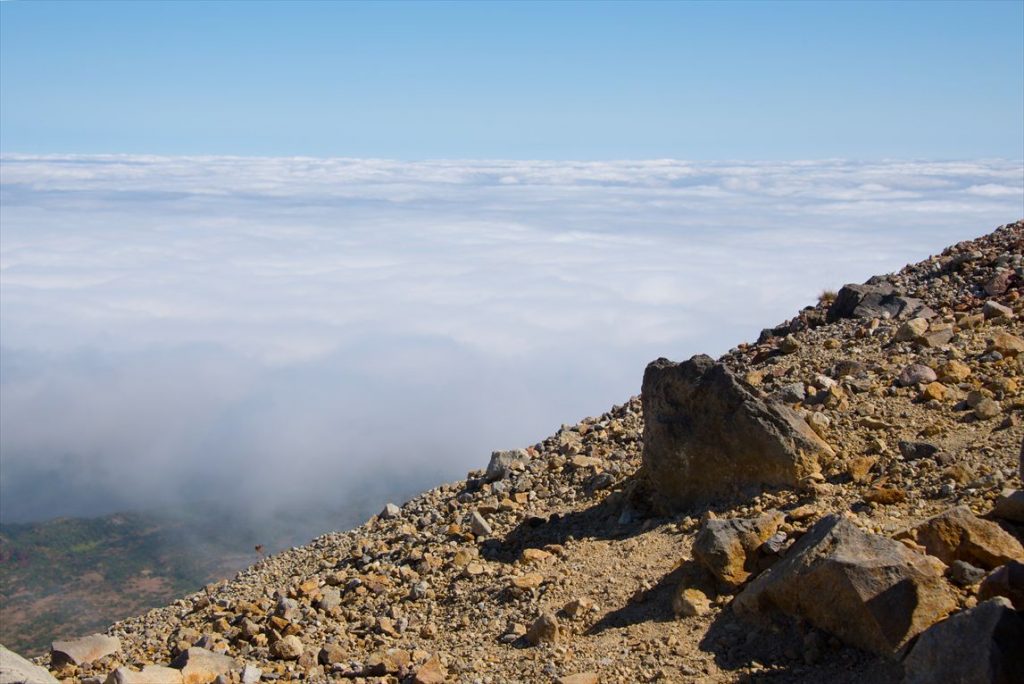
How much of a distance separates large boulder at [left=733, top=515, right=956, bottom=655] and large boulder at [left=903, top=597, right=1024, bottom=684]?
0.76 metres

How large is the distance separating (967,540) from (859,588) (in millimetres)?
1133

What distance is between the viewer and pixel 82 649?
31.2 feet

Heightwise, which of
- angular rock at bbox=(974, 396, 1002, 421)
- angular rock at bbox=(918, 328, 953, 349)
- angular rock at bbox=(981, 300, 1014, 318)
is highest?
angular rock at bbox=(981, 300, 1014, 318)

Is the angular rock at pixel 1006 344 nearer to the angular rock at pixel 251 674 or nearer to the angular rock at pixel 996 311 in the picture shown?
the angular rock at pixel 996 311

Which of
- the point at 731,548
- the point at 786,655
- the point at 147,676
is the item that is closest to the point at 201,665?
the point at 147,676

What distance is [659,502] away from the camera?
10516 millimetres

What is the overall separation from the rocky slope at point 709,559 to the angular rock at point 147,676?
0.02 meters

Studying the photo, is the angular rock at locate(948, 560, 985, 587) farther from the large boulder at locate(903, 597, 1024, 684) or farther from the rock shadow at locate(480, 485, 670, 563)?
the rock shadow at locate(480, 485, 670, 563)

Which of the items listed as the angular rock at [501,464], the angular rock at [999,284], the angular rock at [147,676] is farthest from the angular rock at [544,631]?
the angular rock at [999,284]

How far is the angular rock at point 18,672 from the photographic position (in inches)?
257

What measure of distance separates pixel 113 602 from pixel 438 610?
96328 millimetres

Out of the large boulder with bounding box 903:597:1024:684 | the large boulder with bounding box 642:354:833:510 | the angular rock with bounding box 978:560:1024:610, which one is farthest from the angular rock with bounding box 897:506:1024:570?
the large boulder with bounding box 642:354:833:510

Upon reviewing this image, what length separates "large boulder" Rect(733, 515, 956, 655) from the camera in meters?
6.62

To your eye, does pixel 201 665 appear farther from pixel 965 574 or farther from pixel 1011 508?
pixel 1011 508
